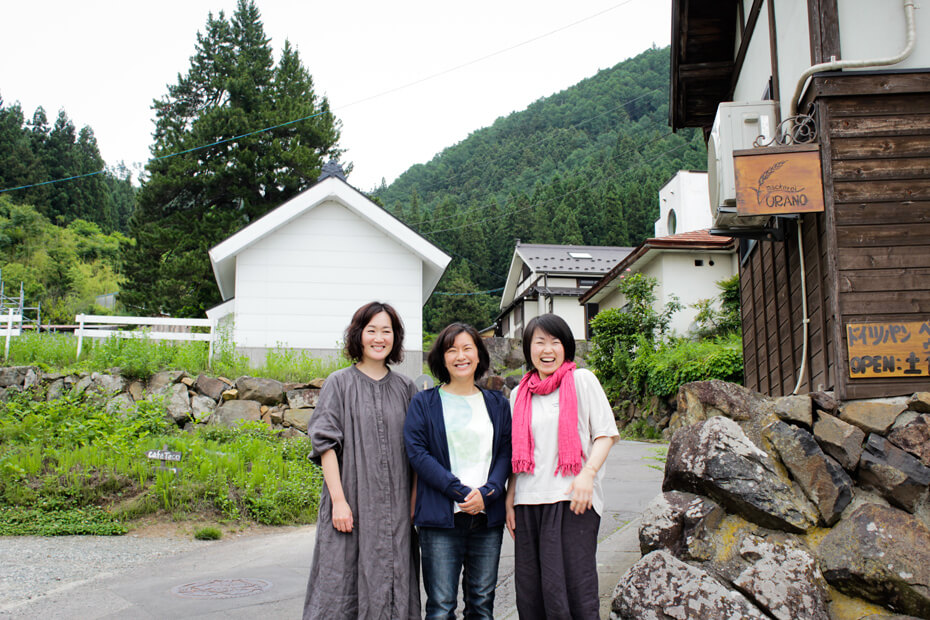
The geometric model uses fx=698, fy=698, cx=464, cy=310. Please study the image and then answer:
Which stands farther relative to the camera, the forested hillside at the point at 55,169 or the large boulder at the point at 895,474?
the forested hillside at the point at 55,169

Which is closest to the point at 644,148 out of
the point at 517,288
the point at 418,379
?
the point at 517,288

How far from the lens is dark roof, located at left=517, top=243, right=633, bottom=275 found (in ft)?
109

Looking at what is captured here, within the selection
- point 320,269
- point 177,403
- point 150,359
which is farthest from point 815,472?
point 320,269

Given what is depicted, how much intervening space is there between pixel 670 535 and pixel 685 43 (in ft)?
23.2

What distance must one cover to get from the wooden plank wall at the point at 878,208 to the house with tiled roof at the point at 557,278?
25.8 meters

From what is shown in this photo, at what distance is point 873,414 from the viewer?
452 cm

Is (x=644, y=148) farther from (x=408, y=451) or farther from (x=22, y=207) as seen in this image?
(x=408, y=451)

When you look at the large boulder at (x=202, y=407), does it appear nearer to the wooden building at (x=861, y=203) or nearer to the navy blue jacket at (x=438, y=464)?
the wooden building at (x=861, y=203)

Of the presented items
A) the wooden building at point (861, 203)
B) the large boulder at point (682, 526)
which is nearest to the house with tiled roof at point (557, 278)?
the wooden building at point (861, 203)

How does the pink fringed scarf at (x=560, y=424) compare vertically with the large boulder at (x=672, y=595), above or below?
above

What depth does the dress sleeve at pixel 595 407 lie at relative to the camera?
3219 mm

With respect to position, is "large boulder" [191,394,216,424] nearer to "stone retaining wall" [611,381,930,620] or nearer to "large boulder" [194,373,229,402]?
"large boulder" [194,373,229,402]

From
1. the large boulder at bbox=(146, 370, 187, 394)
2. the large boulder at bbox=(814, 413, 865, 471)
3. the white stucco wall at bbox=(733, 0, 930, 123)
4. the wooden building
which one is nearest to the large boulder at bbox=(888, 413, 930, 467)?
the large boulder at bbox=(814, 413, 865, 471)

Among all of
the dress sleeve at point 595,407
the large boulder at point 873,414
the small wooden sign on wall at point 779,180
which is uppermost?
the small wooden sign on wall at point 779,180
